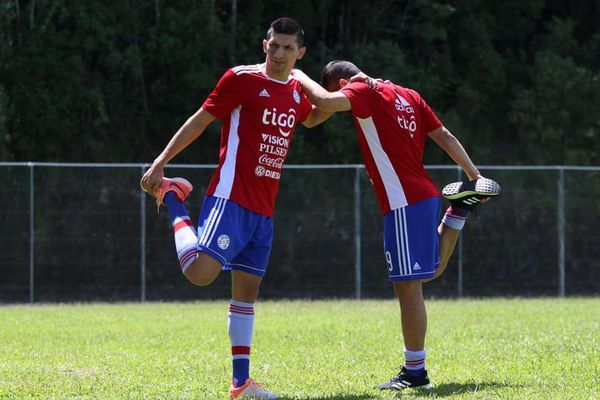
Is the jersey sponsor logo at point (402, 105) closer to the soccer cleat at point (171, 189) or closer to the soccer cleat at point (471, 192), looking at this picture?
the soccer cleat at point (471, 192)

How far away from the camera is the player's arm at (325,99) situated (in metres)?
6.61

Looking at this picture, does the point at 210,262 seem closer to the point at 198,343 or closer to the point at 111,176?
the point at 198,343

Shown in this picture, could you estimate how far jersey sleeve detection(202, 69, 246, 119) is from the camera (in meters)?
6.45

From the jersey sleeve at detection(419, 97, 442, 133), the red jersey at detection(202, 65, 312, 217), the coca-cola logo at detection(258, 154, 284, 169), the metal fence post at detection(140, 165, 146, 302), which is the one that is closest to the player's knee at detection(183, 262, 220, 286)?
the red jersey at detection(202, 65, 312, 217)

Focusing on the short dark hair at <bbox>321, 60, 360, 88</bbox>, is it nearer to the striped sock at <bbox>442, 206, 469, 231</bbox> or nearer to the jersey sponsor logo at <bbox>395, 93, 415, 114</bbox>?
the jersey sponsor logo at <bbox>395, 93, 415, 114</bbox>

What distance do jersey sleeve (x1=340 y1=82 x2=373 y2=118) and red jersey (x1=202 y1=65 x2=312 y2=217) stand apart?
1.60 feet

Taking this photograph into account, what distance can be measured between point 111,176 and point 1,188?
5.93 ft

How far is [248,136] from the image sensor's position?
6457 millimetres

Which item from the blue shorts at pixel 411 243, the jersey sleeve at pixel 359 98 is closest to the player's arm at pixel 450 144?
the blue shorts at pixel 411 243

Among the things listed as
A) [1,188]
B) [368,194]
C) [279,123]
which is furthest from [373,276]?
[279,123]

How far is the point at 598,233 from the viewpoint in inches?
769

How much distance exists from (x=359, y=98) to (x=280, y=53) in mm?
641

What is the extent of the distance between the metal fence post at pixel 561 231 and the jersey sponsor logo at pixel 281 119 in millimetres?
13260

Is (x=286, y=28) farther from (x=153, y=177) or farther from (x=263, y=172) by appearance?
(x=153, y=177)
